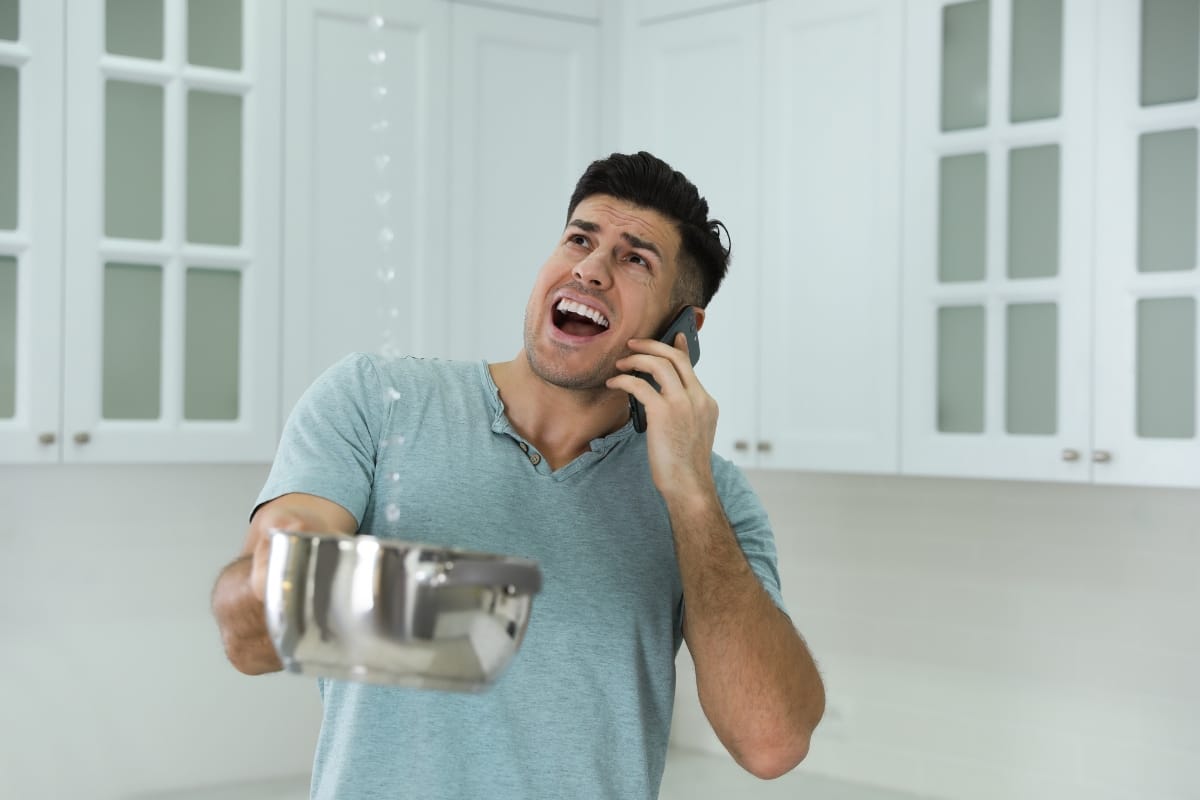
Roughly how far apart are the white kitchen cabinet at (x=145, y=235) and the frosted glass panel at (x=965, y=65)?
4.15 feet

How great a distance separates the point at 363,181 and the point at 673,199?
109 centimetres

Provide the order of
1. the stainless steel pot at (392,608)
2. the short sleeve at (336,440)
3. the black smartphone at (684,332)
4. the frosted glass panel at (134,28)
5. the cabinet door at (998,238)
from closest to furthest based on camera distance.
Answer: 1. the stainless steel pot at (392,608)
2. the short sleeve at (336,440)
3. the black smartphone at (684,332)
4. the cabinet door at (998,238)
5. the frosted glass panel at (134,28)

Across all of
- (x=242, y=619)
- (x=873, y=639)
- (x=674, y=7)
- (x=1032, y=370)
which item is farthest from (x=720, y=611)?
(x=674, y=7)

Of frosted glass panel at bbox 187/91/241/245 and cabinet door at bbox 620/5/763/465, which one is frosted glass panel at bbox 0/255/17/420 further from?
cabinet door at bbox 620/5/763/465

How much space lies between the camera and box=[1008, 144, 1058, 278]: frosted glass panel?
2.23m

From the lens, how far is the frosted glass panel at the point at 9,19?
221 cm

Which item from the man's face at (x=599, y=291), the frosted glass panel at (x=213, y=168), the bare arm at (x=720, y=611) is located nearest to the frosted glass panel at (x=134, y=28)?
the frosted glass panel at (x=213, y=168)

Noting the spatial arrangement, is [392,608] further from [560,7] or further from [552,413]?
[560,7]

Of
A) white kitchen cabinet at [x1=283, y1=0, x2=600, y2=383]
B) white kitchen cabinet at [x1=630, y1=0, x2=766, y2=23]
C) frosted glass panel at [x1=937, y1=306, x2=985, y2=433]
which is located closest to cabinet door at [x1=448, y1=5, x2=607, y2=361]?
white kitchen cabinet at [x1=283, y1=0, x2=600, y2=383]

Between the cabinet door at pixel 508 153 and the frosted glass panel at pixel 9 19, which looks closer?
the frosted glass panel at pixel 9 19

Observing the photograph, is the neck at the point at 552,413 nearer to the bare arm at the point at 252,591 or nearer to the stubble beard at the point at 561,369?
the stubble beard at the point at 561,369

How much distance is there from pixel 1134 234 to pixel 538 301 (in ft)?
3.79

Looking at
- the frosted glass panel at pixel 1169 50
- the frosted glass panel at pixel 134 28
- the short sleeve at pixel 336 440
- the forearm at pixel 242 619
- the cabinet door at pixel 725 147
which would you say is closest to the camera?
the forearm at pixel 242 619

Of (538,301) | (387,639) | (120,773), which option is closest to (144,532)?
(120,773)
